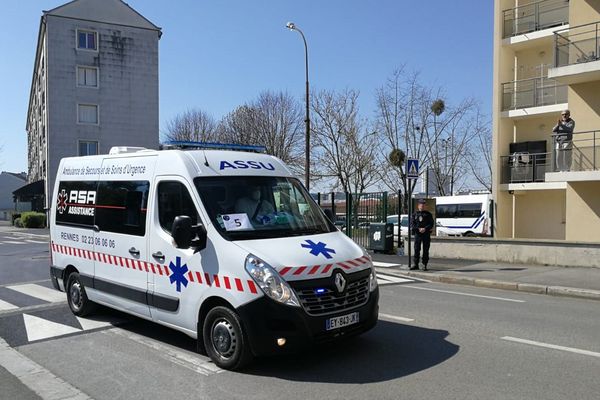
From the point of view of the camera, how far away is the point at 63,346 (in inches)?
262

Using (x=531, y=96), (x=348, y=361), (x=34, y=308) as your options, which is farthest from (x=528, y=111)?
(x=34, y=308)

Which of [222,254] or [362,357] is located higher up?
[222,254]

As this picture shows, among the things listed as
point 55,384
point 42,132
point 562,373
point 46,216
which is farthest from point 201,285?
point 42,132

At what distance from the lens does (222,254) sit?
18.0 feet

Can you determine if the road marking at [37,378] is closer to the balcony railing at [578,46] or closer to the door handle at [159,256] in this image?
the door handle at [159,256]

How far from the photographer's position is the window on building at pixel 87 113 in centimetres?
4628

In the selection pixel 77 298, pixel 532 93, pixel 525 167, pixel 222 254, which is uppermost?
pixel 532 93

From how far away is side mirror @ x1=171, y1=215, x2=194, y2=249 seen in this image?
5598 mm

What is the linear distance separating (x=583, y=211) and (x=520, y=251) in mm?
4747

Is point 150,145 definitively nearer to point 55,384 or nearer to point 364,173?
point 364,173

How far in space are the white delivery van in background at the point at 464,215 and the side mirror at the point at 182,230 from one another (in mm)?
24630

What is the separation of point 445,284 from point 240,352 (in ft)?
27.1

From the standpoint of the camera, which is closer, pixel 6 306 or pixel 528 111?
pixel 6 306

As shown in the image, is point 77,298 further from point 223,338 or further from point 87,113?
point 87,113
